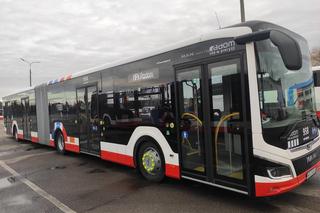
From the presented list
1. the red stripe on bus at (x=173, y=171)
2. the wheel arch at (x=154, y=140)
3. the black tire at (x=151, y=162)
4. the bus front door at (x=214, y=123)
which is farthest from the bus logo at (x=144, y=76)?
the red stripe on bus at (x=173, y=171)

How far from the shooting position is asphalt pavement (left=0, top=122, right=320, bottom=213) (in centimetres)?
482

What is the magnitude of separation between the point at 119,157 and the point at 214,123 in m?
3.29

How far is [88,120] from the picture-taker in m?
8.83

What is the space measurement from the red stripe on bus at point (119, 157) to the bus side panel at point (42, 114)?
5144 millimetres

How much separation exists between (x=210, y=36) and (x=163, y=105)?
169 cm

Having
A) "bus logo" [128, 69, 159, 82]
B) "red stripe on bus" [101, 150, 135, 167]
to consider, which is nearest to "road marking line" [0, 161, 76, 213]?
"red stripe on bus" [101, 150, 135, 167]

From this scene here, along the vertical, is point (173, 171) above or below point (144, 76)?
below

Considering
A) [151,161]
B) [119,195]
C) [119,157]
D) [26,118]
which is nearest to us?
[119,195]

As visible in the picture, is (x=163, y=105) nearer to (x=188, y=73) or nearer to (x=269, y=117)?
(x=188, y=73)

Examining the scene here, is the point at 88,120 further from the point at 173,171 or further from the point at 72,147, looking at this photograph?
the point at 173,171

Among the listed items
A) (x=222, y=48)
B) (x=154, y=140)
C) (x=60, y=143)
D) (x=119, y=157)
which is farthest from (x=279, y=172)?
(x=60, y=143)

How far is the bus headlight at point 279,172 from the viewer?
13.8 ft

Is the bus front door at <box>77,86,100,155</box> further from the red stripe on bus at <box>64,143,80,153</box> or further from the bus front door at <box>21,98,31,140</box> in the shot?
the bus front door at <box>21,98,31,140</box>

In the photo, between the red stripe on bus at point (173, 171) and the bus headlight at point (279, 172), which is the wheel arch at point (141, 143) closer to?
the red stripe on bus at point (173, 171)
